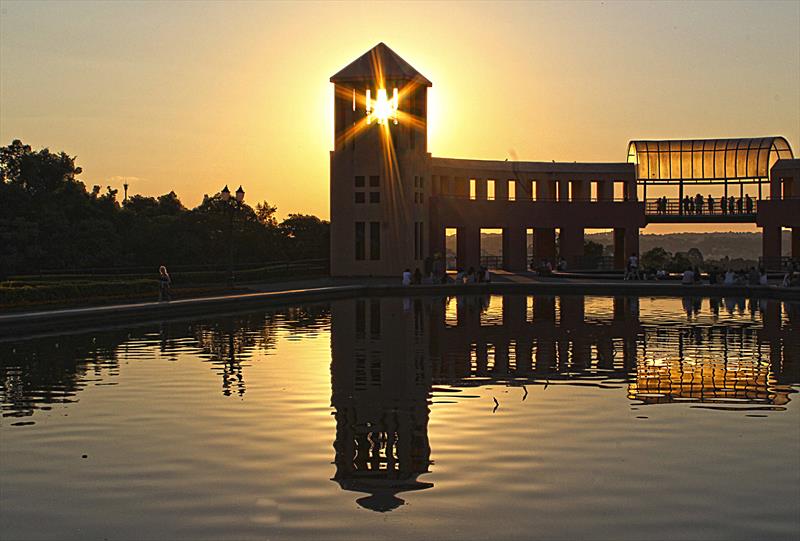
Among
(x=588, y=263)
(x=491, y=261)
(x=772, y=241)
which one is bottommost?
(x=588, y=263)

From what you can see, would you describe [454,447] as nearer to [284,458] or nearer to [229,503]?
[284,458]

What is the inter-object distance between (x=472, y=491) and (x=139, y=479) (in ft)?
11.4

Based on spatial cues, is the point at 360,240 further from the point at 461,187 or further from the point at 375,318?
the point at 375,318

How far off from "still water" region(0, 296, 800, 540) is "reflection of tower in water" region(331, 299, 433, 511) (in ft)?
0.18

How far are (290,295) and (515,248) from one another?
30.4 m

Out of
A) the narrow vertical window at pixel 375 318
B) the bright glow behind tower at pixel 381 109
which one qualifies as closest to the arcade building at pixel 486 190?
the bright glow behind tower at pixel 381 109

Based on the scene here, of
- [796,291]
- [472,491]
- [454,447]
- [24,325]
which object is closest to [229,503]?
[472,491]

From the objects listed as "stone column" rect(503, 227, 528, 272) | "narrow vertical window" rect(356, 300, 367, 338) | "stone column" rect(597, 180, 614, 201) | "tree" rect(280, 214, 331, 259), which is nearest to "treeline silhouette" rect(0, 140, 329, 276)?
"tree" rect(280, 214, 331, 259)

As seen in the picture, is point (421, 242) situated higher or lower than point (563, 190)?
lower

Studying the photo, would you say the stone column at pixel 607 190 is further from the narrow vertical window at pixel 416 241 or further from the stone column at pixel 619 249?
the narrow vertical window at pixel 416 241

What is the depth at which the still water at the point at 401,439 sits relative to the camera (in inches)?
357

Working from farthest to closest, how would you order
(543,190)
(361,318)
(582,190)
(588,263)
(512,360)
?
(582,190), (543,190), (588,263), (361,318), (512,360)

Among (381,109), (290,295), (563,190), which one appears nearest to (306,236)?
(381,109)

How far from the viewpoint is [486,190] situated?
66.6 meters
